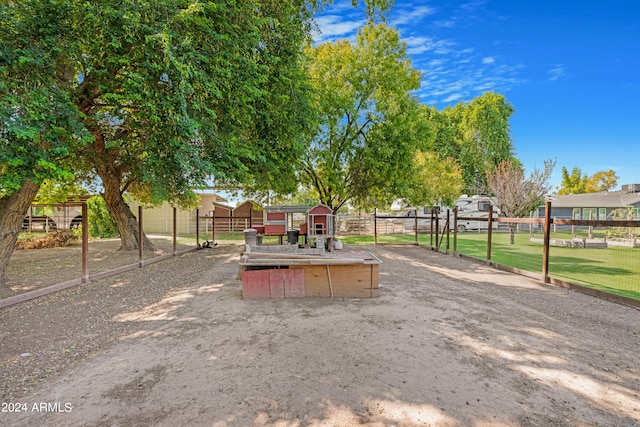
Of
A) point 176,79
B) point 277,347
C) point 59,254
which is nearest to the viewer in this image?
point 277,347

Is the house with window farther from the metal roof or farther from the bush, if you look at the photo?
the bush

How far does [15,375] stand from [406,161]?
1396 cm

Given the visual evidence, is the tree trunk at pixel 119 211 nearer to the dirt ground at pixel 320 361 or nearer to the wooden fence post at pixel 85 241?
the wooden fence post at pixel 85 241

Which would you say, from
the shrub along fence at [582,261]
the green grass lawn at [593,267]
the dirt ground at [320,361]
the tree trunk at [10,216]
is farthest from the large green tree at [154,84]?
the green grass lawn at [593,267]

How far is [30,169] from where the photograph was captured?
196 inches

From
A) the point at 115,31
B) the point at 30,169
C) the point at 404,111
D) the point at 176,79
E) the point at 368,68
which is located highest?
the point at 368,68

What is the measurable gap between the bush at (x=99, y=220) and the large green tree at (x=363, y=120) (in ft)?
44.9

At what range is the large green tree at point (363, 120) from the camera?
14.4 m

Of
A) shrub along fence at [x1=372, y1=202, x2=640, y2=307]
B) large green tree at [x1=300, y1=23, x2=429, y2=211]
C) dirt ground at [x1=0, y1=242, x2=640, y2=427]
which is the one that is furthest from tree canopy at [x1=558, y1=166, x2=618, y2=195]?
dirt ground at [x1=0, y1=242, x2=640, y2=427]

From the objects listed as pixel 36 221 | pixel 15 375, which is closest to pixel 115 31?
pixel 15 375

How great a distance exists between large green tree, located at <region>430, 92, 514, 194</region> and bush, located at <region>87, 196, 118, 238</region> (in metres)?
31.9

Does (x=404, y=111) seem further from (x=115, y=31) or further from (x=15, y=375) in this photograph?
(x=15, y=375)

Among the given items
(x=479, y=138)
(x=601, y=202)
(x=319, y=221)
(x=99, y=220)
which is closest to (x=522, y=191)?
(x=319, y=221)

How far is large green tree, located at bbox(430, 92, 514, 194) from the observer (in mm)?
35406
